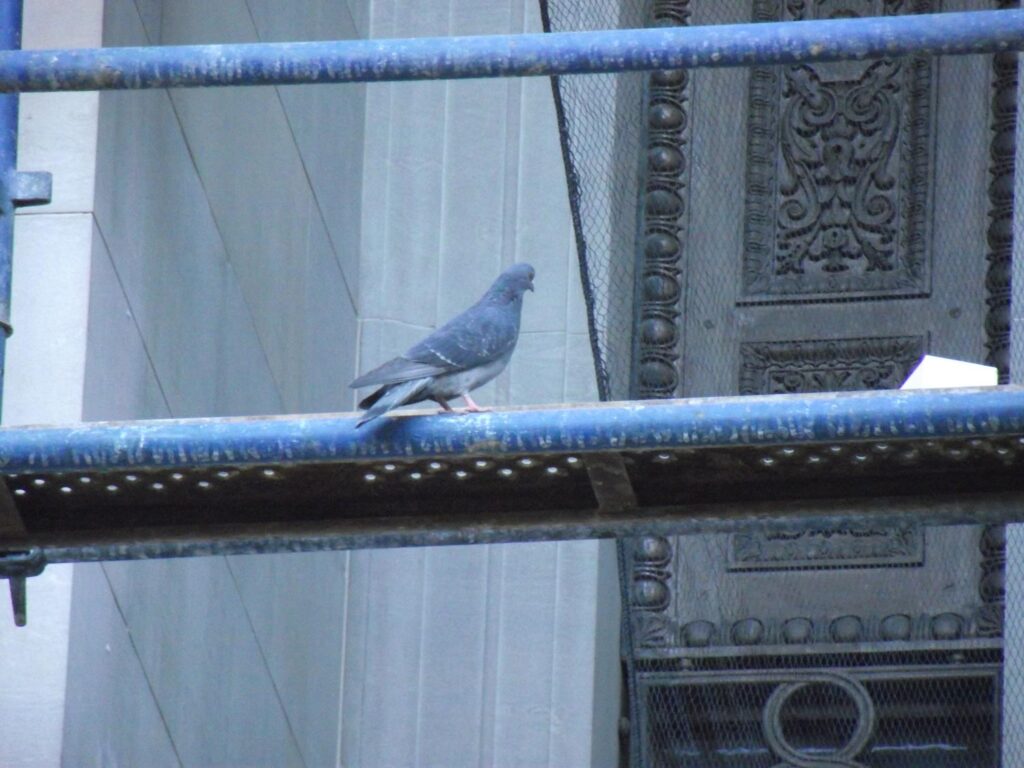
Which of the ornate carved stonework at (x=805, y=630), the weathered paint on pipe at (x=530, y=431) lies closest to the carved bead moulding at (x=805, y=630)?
the ornate carved stonework at (x=805, y=630)

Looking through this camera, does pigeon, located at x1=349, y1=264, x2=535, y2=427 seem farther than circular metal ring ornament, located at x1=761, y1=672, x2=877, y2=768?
No

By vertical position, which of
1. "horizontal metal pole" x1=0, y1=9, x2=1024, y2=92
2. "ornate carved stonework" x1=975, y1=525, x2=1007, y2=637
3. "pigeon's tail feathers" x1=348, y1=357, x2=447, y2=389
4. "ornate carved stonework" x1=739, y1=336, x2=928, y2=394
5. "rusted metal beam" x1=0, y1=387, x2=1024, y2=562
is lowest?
"ornate carved stonework" x1=975, y1=525, x2=1007, y2=637

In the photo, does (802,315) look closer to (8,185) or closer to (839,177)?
(839,177)

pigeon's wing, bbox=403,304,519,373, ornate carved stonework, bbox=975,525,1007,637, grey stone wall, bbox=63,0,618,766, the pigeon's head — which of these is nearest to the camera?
pigeon's wing, bbox=403,304,519,373

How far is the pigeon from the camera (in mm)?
6336

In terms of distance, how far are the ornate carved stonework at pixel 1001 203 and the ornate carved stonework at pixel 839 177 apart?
0.31 m

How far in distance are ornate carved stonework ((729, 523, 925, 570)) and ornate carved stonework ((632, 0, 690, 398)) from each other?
783mm

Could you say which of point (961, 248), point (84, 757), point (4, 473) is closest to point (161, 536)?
Answer: point (4, 473)

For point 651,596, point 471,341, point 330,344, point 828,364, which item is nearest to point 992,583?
point 828,364

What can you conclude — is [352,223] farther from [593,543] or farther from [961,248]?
[961,248]

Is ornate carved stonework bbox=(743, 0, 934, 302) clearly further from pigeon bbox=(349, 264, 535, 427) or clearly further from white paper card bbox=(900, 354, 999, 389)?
pigeon bbox=(349, 264, 535, 427)

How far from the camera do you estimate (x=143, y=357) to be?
850 cm

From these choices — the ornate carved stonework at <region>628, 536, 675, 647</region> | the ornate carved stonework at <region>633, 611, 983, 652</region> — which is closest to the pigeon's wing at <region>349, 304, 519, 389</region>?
the ornate carved stonework at <region>628, 536, 675, 647</region>

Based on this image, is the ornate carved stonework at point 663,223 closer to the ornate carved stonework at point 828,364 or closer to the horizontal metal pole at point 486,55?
the ornate carved stonework at point 828,364
